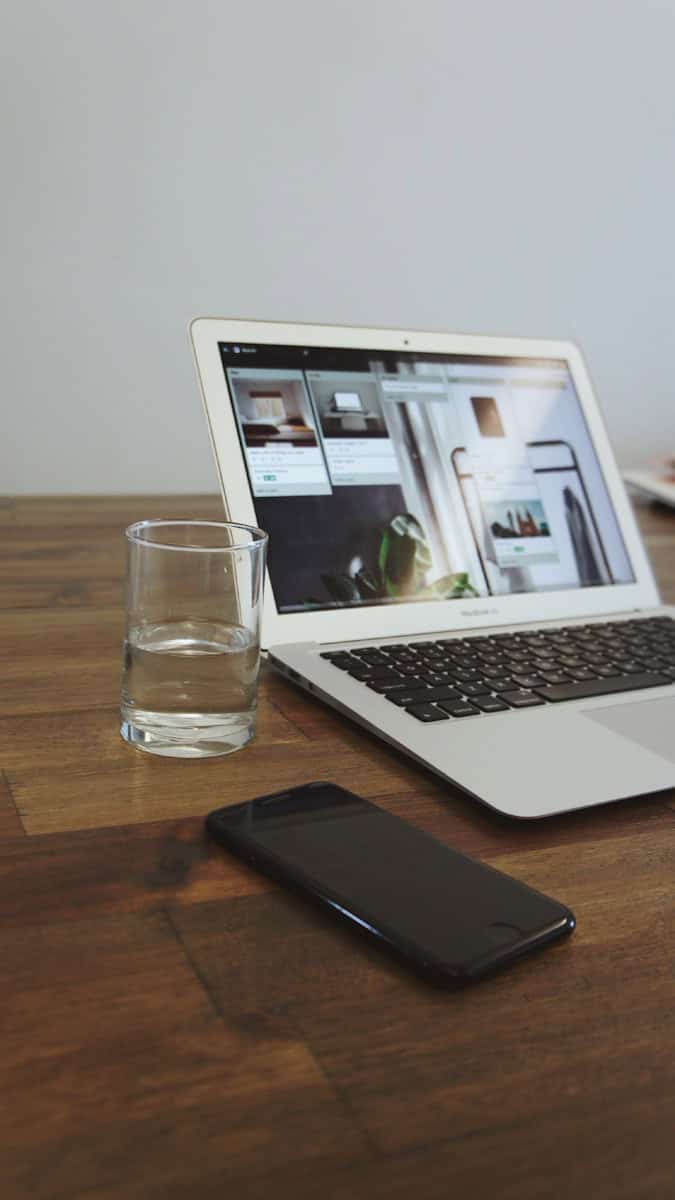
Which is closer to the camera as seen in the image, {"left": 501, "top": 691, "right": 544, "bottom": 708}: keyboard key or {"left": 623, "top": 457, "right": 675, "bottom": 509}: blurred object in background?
{"left": 501, "top": 691, "right": 544, "bottom": 708}: keyboard key

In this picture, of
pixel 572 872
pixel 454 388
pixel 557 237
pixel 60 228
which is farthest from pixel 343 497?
pixel 557 237

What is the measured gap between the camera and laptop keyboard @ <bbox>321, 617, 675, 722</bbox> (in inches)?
28.6

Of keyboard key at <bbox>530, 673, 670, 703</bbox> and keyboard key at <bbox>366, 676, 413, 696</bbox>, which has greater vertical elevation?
keyboard key at <bbox>366, 676, 413, 696</bbox>

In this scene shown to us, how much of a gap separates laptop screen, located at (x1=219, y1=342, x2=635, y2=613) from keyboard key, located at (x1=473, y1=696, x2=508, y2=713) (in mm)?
154

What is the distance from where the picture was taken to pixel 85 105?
1.50 m

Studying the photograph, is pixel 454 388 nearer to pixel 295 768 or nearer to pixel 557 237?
pixel 295 768

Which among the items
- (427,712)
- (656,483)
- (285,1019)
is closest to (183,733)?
(427,712)

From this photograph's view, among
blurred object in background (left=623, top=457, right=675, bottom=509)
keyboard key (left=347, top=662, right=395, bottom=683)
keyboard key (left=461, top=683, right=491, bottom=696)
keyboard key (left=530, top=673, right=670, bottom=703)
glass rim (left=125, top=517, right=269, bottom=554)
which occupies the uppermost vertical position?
blurred object in background (left=623, top=457, right=675, bottom=509)

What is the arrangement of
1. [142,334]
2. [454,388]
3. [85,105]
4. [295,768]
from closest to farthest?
[295,768], [454,388], [85,105], [142,334]

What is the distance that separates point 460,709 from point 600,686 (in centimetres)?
13

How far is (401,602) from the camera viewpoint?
2.86 feet

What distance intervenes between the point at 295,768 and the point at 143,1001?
24 cm

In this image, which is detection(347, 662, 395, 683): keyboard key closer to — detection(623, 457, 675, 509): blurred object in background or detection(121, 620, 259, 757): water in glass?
detection(121, 620, 259, 757): water in glass

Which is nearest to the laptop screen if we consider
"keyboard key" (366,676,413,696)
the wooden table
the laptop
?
the laptop
